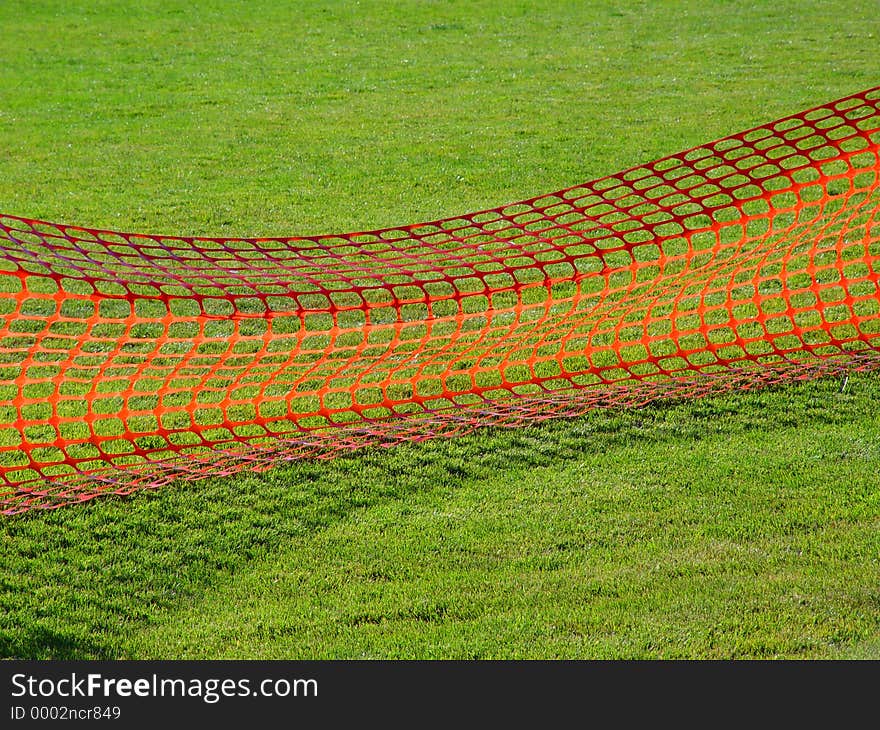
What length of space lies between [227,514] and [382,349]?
182 cm

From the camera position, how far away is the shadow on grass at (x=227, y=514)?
3.95m

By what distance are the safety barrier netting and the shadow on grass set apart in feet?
0.39

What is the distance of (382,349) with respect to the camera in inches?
242

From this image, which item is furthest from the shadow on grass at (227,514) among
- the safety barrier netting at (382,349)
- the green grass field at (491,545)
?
the safety barrier netting at (382,349)

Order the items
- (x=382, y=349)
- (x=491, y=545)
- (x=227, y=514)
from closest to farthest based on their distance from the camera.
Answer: (x=491, y=545), (x=227, y=514), (x=382, y=349)

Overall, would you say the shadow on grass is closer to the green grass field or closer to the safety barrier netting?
the green grass field

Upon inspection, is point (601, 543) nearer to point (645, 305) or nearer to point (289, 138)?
point (645, 305)

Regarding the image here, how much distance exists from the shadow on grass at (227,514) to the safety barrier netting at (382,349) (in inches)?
4.7

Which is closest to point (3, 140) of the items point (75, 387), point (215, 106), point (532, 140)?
point (215, 106)

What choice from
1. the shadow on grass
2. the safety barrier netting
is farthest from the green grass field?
the safety barrier netting

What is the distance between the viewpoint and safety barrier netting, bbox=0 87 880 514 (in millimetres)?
4848

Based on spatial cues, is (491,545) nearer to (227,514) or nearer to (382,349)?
(227,514)

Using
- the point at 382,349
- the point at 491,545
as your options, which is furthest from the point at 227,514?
the point at 382,349

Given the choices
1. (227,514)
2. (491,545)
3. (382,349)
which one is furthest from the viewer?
(382,349)
